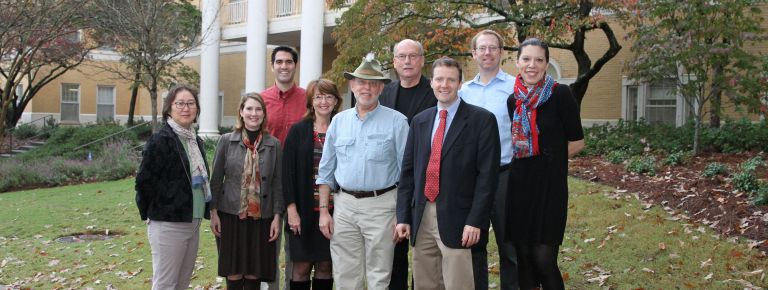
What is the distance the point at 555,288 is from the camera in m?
4.89

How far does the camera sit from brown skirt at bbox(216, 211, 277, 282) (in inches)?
220

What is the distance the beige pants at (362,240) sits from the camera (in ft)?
16.6

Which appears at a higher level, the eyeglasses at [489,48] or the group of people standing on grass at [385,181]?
the eyeglasses at [489,48]

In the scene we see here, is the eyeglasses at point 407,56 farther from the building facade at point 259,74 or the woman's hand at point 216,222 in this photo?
the building facade at point 259,74

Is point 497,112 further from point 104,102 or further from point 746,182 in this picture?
point 104,102

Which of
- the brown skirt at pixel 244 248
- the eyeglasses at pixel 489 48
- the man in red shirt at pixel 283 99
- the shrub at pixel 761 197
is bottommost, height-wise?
the brown skirt at pixel 244 248

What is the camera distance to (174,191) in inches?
207

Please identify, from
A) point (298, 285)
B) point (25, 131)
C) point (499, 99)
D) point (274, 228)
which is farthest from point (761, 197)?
point (25, 131)

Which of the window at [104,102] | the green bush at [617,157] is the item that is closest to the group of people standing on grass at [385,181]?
the green bush at [617,157]

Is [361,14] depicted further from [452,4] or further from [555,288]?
[555,288]

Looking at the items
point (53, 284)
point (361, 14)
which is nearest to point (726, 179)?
point (361, 14)

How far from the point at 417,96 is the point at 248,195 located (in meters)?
1.45

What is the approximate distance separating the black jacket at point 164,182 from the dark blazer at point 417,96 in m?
1.56

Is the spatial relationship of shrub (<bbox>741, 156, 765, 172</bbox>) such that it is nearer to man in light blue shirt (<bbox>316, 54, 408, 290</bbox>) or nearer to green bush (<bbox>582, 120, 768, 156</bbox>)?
green bush (<bbox>582, 120, 768, 156</bbox>)
